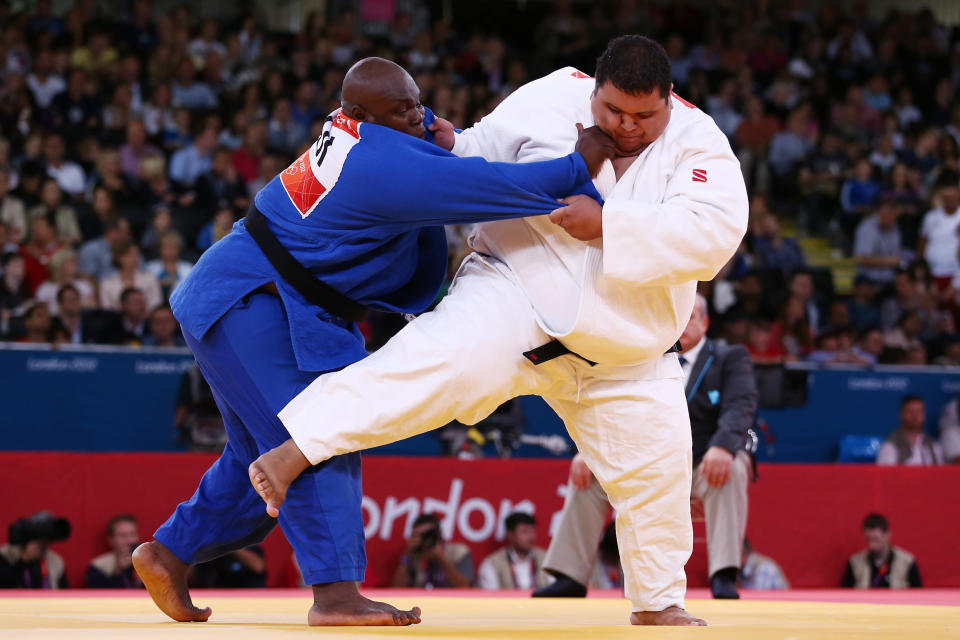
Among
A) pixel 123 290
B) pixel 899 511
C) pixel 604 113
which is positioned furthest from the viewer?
pixel 123 290

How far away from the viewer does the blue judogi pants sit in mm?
2961

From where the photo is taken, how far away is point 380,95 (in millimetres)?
3094

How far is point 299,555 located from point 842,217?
31.2ft

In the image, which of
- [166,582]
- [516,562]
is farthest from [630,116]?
[516,562]

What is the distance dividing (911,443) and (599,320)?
20.4 ft

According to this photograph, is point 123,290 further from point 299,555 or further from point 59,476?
point 299,555

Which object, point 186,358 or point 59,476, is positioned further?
point 186,358

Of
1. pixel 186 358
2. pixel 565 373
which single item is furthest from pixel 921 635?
pixel 186 358

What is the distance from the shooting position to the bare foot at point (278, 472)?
9.55ft

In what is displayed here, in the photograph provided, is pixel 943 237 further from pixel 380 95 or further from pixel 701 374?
pixel 380 95

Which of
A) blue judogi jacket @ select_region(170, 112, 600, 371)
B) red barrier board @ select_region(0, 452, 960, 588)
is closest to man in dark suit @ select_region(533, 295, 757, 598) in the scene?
red barrier board @ select_region(0, 452, 960, 588)

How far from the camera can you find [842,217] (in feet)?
37.8

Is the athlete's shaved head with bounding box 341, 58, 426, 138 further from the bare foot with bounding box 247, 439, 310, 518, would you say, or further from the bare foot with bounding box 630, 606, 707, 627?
the bare foot with bounding box 630, 606, 707, 627

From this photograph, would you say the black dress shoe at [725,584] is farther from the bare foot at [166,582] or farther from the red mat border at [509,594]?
the bare foot at [166,582]
